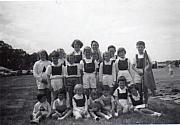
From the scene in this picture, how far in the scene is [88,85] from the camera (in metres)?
3.44

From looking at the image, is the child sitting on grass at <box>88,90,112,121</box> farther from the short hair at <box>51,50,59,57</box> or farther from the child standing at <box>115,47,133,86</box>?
the short hair at <box>51,50,59,57</box>

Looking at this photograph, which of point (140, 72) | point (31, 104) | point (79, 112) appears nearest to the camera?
point (79, 112)

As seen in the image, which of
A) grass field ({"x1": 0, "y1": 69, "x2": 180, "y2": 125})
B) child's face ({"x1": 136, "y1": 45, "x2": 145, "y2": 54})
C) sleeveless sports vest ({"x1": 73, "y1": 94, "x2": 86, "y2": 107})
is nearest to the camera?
grass field ({"x1": 0, "y1": 69, "x2": 180, "y2": 125})

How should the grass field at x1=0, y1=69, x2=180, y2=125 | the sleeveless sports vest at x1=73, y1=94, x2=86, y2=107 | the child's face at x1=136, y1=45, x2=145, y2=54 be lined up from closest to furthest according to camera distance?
the grass field at x1=0, y1=69, x2=180, y2=125 → the sleeveless sports vest at x1=73, y1=94, x2=86, y2=107 → the child's face at x1=136, y1=45, x2=145, y2=54

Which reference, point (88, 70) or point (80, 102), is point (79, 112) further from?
point (88, 70)

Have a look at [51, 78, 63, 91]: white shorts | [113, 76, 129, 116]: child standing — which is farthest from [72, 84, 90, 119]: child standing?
[113, 76, 129, 116]: child standing

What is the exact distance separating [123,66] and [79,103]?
0.80 meters

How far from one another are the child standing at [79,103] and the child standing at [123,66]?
574mm

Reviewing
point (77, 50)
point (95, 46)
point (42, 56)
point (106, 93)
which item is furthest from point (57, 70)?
point (106, 93)

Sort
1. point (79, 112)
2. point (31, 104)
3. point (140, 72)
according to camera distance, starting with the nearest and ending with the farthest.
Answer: point (79, 112), point (140, 72), point (31, 104)

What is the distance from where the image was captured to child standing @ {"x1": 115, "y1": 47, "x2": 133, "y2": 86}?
3443 millimetres

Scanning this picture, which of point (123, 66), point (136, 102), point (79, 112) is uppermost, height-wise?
point (123, 66)

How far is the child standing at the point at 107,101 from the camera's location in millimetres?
3430

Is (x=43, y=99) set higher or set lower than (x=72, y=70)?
lower
